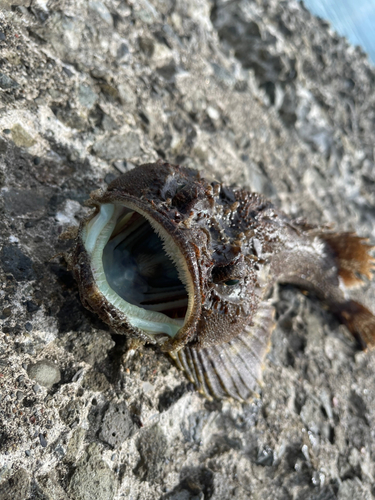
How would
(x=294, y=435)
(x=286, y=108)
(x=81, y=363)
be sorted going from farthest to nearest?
1. (x=286, y=108)
2. (x=294, y=435)
3. (x=81, y=363)

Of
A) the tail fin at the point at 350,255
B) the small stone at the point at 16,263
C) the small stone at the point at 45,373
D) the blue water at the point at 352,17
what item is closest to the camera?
the small stone at the point at 45,373

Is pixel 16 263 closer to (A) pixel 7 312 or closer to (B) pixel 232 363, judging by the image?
(A) pixel 7 312

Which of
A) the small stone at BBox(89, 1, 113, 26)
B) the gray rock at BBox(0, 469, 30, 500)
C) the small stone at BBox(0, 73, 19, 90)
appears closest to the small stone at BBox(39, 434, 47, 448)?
the gray rock at BBox(0, 469, 30, 500)

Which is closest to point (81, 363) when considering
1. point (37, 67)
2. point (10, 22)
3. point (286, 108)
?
point (37, 67)

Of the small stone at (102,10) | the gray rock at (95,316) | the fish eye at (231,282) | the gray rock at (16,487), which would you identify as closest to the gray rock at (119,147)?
the gray rock at (95,316)

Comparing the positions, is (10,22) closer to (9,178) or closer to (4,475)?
(9,178)

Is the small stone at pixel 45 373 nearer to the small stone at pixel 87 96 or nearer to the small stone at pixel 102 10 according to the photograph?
the small stone at pixel 87 96
